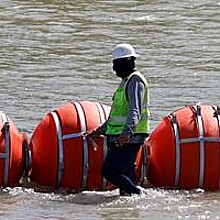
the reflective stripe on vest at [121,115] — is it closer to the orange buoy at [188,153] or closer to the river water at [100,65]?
the orange buoy at [188,153]

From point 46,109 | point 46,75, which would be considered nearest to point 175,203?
point 46,109

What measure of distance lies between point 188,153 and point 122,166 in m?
0.92

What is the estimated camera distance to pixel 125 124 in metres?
11.9

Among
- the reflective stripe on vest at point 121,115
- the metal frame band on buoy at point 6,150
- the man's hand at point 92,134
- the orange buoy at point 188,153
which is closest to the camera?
the reflective stripe on vest at point 121,115

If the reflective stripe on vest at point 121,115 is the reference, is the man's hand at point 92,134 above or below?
below

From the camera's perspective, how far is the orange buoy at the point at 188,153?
40.9 ft

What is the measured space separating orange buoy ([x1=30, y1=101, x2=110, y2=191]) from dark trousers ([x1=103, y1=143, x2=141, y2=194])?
0.32m

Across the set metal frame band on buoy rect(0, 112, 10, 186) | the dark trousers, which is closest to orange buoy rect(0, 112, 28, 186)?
metal frame band on buoy rect(0, 112, 10, 186)

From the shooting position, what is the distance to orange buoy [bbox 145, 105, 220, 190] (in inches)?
491

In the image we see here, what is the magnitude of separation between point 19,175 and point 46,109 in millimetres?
6338

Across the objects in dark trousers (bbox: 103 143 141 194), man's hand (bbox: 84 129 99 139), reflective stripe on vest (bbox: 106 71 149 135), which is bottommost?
dark trousers (bbox: 103 143 141 194)

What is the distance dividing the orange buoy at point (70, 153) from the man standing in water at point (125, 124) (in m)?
0.24

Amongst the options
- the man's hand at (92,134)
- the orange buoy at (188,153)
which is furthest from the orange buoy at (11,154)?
the orange buoy at (188,153)

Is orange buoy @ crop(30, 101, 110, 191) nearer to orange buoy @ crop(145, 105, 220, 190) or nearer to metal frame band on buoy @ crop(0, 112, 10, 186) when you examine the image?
metal frame band on buoy @ crop(0, 112, 10, 186)
